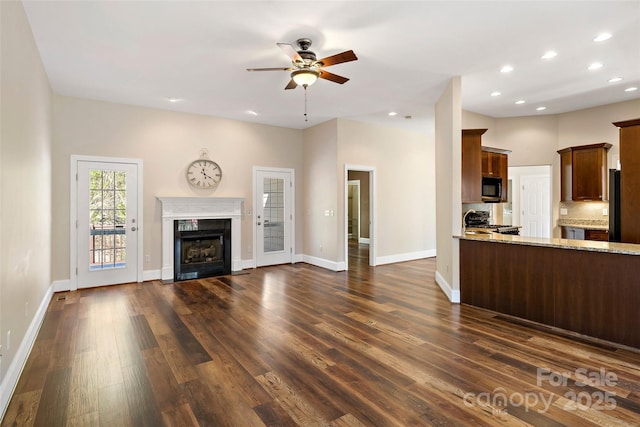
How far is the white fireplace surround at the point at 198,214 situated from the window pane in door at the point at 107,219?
0.63 meters

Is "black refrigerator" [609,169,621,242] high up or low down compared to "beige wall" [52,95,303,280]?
down

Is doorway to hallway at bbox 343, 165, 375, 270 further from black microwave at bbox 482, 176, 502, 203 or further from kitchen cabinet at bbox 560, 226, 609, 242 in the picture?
kitchen cabinet at bbox 560, 226, 609, 242

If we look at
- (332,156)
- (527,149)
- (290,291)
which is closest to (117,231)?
(290,291)

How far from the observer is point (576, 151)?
607 cm

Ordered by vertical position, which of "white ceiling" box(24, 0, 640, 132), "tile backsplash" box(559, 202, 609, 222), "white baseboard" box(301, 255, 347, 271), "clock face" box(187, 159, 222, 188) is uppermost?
"white ceiling" box(24, 0, 640, 132)

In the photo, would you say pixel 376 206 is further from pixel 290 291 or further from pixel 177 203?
pixel 177 203

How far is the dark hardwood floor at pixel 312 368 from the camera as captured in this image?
83.7 inches

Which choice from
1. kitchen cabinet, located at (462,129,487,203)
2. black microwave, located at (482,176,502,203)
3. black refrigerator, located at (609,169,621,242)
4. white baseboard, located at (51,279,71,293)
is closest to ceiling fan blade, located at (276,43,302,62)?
kitchen cabinet, located at (462,129,487,203)

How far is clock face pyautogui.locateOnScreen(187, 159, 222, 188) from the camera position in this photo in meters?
6.25

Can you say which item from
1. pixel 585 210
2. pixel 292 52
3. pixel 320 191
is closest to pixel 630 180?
pixel 585 210

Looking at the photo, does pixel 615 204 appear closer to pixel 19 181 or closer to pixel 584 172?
pixel 584 172

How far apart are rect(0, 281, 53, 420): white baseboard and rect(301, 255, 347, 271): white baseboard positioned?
14.6 ft

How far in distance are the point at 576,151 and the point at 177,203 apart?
7.25 meters

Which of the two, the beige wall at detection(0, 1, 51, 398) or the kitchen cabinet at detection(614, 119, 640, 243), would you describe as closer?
the beige wall at detection(0, 1, 51, 398)
